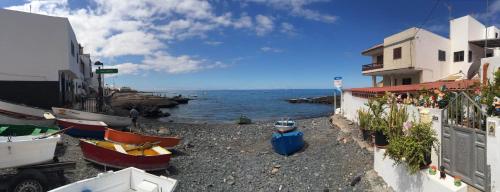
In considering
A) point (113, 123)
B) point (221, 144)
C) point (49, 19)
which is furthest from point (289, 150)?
point (49, 19)

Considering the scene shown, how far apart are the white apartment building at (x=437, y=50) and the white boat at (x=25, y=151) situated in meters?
28.2

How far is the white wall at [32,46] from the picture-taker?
19297 mm

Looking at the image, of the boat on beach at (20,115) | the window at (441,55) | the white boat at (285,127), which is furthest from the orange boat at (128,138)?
the window at (441,55)

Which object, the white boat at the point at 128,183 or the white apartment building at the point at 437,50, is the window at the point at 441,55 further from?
the white boat at the point at 128,183

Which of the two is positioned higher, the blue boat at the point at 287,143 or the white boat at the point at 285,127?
the white boat at the point at 285,127

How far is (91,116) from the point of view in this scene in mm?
19703

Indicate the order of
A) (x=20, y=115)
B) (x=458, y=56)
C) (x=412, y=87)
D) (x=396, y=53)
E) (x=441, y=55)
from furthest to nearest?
(x=396, y=53) → (x=441, y=55) → (x=458, y=56) → (x=20, y=115) → (x=412, y=87)

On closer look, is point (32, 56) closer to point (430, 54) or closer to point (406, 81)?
point (430, 54)

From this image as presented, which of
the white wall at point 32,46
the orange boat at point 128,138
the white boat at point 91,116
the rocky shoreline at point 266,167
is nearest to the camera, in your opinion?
the rocky shoreline at point 266,167

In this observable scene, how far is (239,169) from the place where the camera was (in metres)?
14.1

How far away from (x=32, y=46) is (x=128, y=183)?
16279mm

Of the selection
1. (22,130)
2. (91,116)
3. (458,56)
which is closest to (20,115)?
(91,116)

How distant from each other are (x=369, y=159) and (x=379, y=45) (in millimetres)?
25280

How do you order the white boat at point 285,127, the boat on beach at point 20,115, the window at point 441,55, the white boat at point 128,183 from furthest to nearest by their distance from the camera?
A: the window at point 441,55, the white boat at point 285,127, the boat on beach at point 20,115, the white boat at point 128,183
